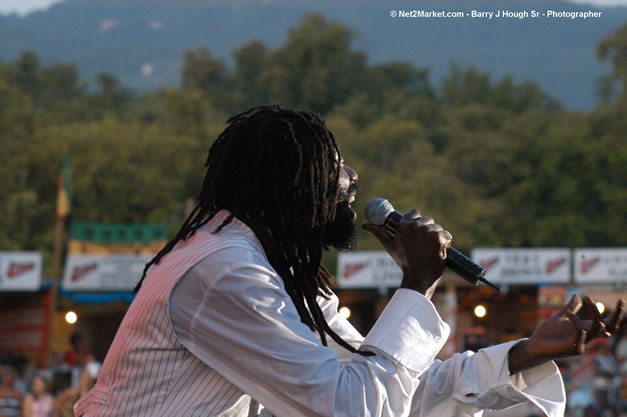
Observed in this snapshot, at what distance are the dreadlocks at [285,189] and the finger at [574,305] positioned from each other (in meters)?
0.51

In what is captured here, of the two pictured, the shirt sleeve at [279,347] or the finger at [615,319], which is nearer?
the shirt sleeve at [279,347]

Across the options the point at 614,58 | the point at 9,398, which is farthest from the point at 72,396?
the point at 614,58

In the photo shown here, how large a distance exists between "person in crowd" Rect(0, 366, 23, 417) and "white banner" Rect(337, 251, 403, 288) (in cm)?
862

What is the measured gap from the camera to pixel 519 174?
1810 inches

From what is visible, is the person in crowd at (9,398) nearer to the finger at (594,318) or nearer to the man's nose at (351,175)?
the man's nose at (351,175)

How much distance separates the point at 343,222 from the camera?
220 centimetres

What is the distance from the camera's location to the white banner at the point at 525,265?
20125mm

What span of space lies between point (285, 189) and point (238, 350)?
355mm

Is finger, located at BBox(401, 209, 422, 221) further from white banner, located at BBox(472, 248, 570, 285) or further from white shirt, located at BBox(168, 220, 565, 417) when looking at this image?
white banner, located at BBox(472, 248, 570, 285)

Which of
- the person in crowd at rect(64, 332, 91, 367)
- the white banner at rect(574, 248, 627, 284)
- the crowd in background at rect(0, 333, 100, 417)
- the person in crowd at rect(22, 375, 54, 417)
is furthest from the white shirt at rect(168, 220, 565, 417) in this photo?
the white banner at rect(574, 248, 627, 284)

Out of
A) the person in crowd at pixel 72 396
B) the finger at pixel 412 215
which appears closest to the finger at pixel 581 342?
the finger at pixel 412 215

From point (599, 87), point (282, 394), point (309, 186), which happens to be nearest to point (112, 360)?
point (282, 394)

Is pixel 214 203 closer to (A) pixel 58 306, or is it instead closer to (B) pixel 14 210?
(A) pixel 58 306

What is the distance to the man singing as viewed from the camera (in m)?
1.91
